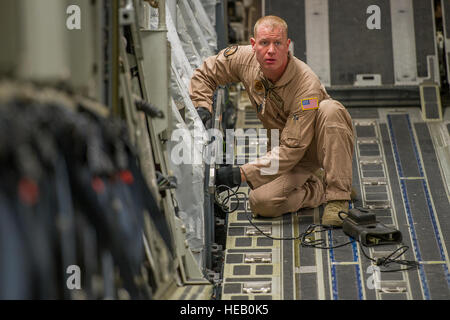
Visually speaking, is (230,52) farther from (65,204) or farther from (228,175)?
(65,204)

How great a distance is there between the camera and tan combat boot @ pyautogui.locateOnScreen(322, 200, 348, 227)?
5191 mm

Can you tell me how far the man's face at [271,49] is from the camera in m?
5.25

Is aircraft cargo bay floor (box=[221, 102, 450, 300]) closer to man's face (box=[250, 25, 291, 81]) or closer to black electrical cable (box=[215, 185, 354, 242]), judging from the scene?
black electrical cable (box=[215, 185, 354, 242])

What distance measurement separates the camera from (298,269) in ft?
15.2

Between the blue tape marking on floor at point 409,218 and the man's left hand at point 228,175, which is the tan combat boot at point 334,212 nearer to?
the blue tape marking on floor at point 409,218

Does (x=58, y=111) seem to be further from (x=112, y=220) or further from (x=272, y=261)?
(x=272, y=261)

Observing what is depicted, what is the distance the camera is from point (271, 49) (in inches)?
206

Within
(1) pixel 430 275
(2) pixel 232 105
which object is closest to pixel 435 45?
(2) pixel 232 105

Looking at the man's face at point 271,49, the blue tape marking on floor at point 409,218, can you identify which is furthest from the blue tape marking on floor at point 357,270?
the man's face at point 271,49

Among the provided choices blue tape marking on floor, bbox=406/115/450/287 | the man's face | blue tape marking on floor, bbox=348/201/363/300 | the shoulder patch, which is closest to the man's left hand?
the man's face

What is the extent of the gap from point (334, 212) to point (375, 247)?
0.49 m

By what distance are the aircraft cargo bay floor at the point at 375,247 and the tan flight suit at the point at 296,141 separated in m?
0.18

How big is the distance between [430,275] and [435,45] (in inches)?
153
